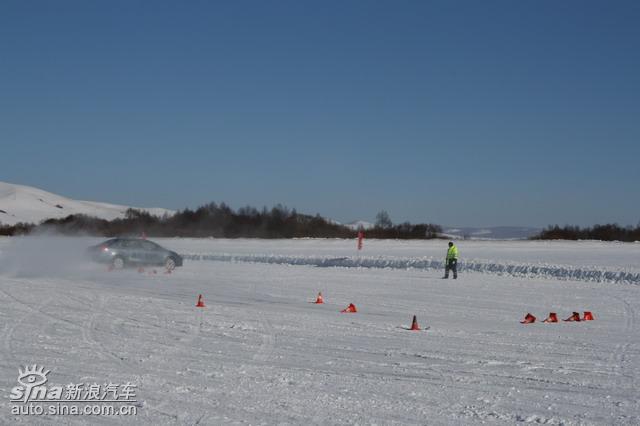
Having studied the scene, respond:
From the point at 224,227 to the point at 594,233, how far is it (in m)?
40.7

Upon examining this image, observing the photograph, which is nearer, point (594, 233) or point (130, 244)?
point (130, 244)

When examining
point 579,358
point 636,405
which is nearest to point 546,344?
point 579,358

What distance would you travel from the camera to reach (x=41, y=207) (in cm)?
12850

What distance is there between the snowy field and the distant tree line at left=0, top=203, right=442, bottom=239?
56.4 metres

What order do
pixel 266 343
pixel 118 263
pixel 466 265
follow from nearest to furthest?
pixel 266 343
pixel 118 263
pixel 466 265

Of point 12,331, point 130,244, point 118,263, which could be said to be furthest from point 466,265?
point 12,331

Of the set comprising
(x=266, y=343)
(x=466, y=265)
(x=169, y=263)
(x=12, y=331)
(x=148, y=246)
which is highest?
(x=148, y=246)

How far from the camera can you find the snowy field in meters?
7.49

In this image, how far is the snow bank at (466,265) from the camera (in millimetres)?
29188

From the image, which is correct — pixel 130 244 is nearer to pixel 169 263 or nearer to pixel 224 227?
pixel 169 263

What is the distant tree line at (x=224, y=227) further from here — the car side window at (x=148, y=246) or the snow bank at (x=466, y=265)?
the car side window at (x=148, y=246)
